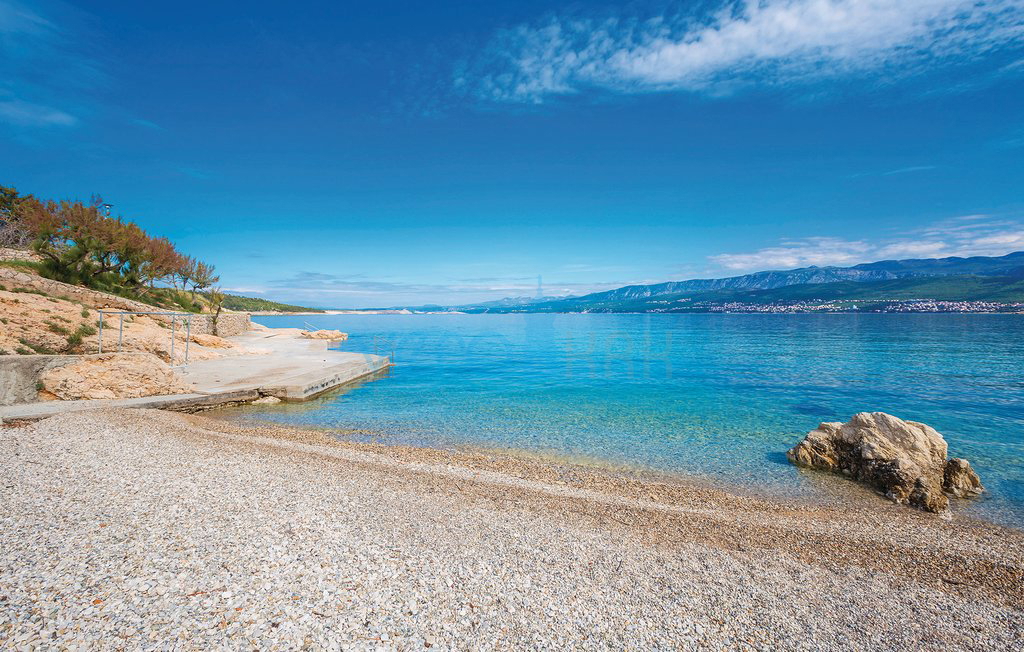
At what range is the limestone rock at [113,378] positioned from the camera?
14.2 metres

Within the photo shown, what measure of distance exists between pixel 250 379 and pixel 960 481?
2459 centimetres

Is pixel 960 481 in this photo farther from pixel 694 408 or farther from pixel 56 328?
pixel 56 328

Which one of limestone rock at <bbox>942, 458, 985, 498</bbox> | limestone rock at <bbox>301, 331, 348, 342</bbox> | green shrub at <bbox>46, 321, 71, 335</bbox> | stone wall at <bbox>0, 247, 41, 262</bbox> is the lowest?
limestone rock at <bbox>942, 458, 985, 498</bbox>

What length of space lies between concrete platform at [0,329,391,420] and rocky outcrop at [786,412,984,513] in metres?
19.5

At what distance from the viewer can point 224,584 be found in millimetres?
4953

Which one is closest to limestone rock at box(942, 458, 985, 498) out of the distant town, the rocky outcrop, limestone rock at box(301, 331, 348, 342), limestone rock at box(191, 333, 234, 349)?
the rocky outcrop

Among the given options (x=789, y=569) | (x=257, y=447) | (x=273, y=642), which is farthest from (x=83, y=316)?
(x=789, y=569)

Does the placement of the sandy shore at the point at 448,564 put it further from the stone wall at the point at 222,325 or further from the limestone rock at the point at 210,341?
the stone wall at the point at 222,325

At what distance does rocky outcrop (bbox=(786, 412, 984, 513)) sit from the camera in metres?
9.59

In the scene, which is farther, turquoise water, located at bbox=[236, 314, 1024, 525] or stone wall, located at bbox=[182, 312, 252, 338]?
stone wall, located at bbox=[182, 312, 252, 338]

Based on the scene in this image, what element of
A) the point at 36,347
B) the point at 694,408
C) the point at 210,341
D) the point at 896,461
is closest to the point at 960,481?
the point at 896,461

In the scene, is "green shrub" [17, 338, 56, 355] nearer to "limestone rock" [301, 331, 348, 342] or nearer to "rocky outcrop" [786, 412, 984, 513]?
"rocky outcrop" [786, 412, 984, 513]

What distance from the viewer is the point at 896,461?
999cm

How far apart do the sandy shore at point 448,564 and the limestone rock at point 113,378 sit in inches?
218
